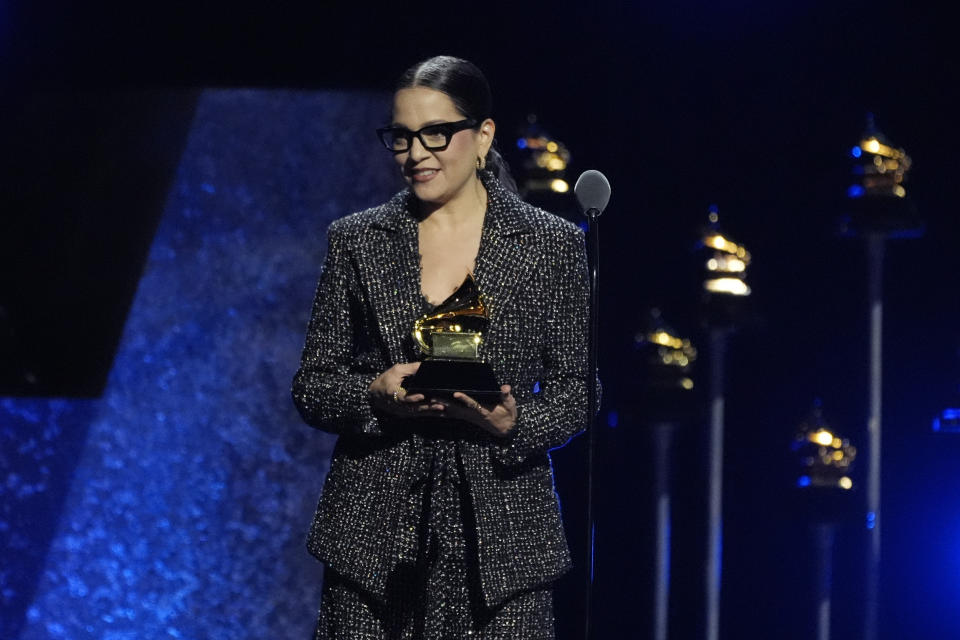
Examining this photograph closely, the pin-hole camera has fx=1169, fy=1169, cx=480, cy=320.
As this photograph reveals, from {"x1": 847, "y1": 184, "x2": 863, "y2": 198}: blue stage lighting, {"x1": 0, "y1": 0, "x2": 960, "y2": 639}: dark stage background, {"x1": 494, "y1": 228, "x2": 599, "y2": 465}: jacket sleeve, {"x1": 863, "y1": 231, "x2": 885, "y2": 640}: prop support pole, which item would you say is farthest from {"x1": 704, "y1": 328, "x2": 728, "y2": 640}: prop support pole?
{"x1": 494, "y1": 228, "x2": 599, "y2": 465}: jacket sleeve

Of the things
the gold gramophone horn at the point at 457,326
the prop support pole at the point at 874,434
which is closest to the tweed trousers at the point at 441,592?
the gold gramophone horn at the point at 457,326

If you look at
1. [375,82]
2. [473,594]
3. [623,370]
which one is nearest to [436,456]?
[473,594]

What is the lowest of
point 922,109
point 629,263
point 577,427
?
point 577,427

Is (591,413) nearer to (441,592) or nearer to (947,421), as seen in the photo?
(441,592)

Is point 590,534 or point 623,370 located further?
point 623,370

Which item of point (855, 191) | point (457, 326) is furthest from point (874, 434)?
point (457, 326)

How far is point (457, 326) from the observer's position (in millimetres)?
1640

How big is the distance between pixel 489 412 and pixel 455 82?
545mm

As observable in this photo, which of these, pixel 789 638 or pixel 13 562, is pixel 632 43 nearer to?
pixel 789 638

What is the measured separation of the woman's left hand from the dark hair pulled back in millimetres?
485

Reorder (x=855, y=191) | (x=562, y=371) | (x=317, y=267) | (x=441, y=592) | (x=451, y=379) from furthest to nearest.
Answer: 1. (x=317, y=267)
2. (x=855, y=191)
3. (x=562, y=371)
4. (x=441, y=592)
5. (x=451, y=379)

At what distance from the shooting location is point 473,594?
5.78ft

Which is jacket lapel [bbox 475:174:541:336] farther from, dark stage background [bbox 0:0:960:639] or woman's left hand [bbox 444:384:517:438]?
dark stage background [bbox 0:0:960:639]

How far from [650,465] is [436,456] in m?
1.59
